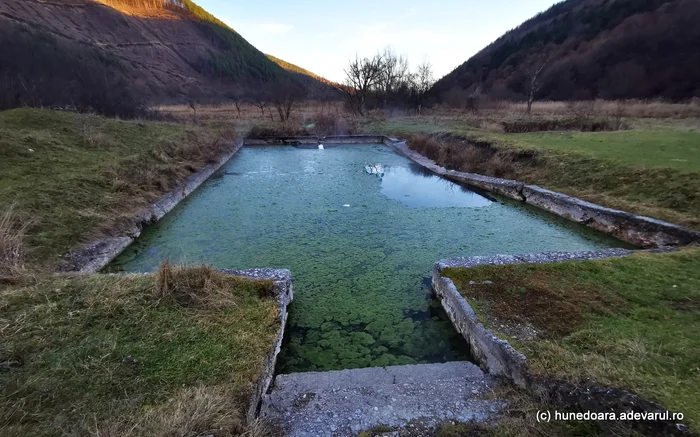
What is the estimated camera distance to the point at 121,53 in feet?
197

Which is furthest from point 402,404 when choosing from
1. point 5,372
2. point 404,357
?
point 5,372

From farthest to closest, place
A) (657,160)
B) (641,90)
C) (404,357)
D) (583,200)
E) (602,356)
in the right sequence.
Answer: (641,90)
(657,160)
(583,200)
(404,357)
(602,356)

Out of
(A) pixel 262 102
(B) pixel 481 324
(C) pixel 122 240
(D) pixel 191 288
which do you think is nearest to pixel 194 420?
(D) pixel 191 288

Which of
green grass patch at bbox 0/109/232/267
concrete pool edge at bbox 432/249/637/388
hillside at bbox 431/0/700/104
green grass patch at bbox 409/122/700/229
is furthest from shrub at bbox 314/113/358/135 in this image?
hillside at bbox 431/0/700/104

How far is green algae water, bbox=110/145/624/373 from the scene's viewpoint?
4168mm

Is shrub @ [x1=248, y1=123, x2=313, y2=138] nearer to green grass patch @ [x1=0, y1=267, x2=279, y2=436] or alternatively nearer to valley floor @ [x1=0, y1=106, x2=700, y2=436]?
valley floor @ [x1=0, y1=106, x2=700, y2=436]

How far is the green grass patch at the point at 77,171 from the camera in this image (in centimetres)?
610

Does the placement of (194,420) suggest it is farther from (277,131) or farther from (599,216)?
(277,131)

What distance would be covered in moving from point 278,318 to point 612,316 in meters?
3.53

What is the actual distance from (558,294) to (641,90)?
4396 centimetres

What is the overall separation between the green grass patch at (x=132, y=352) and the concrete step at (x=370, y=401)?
36 cm

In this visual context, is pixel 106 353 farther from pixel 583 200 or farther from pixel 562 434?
pixel 583 200

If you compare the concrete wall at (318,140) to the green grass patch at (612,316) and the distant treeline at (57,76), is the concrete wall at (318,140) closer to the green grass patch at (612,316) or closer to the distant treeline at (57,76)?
the distant treeline at (57,76)

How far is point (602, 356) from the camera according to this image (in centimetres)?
294
